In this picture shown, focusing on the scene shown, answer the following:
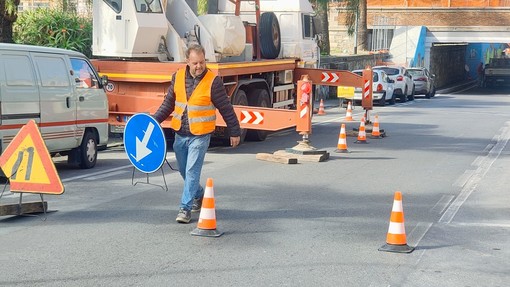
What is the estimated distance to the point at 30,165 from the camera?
9.88 metres

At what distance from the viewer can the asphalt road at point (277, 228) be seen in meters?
7.66

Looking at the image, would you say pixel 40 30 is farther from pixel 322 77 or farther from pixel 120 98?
pixel 322 77

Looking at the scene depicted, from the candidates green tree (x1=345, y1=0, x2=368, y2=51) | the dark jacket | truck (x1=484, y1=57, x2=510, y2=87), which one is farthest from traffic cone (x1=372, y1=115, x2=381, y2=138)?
truck (x1=484, y1=57, x2=510, y2=87)

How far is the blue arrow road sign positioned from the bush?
38.8 feet

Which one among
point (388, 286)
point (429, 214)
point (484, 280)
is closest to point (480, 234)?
point (429, 214)

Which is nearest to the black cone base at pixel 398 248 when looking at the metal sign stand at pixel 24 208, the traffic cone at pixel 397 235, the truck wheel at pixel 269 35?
the traffic cone at pixel 397 235

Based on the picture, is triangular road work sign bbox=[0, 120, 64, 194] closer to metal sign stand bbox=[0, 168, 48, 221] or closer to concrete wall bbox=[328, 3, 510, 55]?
metal sign stand bbox=[0, 168, 48, 221]

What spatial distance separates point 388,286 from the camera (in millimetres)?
7363

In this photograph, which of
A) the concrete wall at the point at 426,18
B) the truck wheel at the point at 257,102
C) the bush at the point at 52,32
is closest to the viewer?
the truck wheel at the point at 257,102

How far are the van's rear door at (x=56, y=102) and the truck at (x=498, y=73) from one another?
47.2m

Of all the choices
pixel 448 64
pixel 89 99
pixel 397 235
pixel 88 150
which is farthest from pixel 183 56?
pixel 448 64

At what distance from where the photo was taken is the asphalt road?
7.66 metres

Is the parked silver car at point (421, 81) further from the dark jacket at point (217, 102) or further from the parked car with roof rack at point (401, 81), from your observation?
the dark jacket at point (217, 102)

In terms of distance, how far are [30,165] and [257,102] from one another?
10.4 metres
